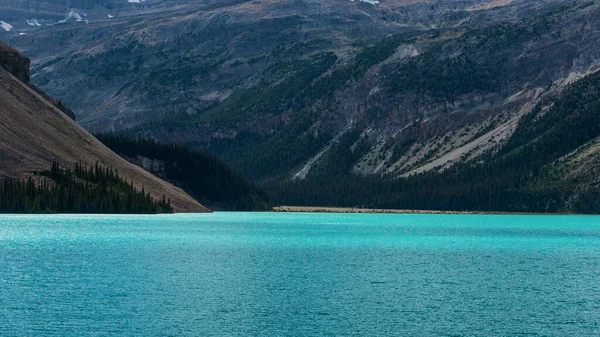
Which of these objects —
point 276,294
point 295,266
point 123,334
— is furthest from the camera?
point 295,266

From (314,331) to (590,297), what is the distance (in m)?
30.9

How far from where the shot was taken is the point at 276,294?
7856 centimetres

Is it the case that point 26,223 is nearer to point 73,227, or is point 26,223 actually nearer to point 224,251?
point 73,227

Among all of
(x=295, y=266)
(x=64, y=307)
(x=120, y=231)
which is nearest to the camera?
(x=64, y=307)

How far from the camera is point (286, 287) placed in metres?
82.6

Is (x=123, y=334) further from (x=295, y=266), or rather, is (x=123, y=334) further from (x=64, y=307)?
(x=295, y=266)

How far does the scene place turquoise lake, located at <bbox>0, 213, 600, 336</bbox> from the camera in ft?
213

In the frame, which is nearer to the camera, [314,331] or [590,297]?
[314,331]

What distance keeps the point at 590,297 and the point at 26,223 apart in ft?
366

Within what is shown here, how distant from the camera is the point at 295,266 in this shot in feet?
328

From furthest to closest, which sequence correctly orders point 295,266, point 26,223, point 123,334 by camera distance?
point 26,223 < point 295,266 < point 123,334

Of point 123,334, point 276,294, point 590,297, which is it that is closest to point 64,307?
point 123,334

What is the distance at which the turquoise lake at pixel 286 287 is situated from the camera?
65.1 m

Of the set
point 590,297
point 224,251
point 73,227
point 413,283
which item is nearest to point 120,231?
point 73,227
